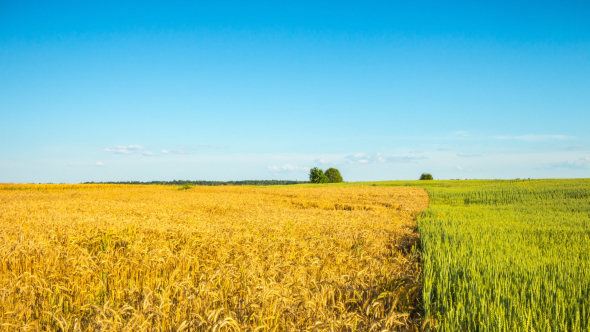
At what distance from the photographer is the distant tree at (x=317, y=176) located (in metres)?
115

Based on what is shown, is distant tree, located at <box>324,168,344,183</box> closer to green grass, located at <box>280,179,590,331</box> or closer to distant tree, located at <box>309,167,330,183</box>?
distant tree, located at <box>309,167,330,183</box>

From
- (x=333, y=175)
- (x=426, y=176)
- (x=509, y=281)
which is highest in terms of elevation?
(x=333, y=175)

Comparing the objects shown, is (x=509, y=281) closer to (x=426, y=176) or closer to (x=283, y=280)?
(x=283, y=280)

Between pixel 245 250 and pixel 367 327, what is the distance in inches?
131

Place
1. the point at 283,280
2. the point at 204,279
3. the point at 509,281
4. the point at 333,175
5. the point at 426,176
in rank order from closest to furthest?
the point at 283,280 → the point at 509,281 → the point at 204,279 → the point at 426,176 → the point at 333,175

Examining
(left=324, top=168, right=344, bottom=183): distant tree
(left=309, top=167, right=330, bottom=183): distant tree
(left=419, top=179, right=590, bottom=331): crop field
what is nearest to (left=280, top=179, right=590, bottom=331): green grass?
(left=419, top=179, right=590, bottom=331): crop field

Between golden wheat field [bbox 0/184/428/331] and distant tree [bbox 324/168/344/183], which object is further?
distant tree [bbox 324/168/344/183]

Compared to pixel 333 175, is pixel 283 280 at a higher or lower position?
lower

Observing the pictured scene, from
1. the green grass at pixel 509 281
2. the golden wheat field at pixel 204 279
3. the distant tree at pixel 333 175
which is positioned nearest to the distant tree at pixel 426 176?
the distant tree at pixel 333 175

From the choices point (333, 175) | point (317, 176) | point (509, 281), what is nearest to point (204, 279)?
point (509, 281)

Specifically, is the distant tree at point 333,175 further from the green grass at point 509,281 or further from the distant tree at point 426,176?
the green grass at point 509,281

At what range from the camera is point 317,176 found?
11531 cm

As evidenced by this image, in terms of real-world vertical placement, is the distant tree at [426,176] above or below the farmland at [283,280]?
above

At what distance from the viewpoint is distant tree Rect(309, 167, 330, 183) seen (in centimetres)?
11475
